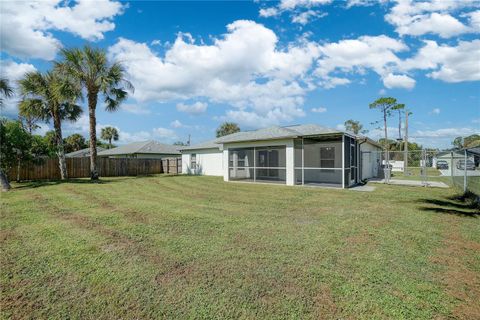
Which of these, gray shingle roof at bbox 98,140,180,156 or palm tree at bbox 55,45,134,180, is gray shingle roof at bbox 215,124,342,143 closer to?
palm tree at bbox 55,45,134,180

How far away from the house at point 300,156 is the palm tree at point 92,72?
7658mm

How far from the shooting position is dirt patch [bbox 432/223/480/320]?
2812mm

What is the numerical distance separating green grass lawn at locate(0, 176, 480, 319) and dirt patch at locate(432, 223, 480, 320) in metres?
0.02

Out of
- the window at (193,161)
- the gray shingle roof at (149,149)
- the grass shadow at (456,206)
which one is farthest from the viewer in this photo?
the gray shingle roof at (149,149)

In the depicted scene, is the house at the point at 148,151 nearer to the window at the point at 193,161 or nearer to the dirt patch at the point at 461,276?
the window at the point at 193,161

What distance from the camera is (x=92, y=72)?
51.8 feet

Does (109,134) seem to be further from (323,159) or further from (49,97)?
(323,159)

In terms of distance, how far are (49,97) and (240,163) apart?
12.8 meters

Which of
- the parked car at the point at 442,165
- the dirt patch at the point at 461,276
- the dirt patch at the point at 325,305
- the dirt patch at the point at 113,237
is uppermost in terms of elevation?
the parked car at the point at 442,165

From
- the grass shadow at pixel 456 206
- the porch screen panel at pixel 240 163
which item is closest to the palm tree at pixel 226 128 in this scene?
the porch screen panel at pixel 240 163

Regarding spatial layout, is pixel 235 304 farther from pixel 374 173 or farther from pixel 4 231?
pixel 374 173

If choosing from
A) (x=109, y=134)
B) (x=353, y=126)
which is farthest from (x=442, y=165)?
(x=109, y=134)

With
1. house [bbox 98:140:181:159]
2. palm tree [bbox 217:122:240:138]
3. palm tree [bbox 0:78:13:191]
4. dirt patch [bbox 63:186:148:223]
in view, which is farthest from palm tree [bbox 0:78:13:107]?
palm tree [bbox 217:122:240:138]

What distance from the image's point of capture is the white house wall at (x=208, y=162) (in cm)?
2150
